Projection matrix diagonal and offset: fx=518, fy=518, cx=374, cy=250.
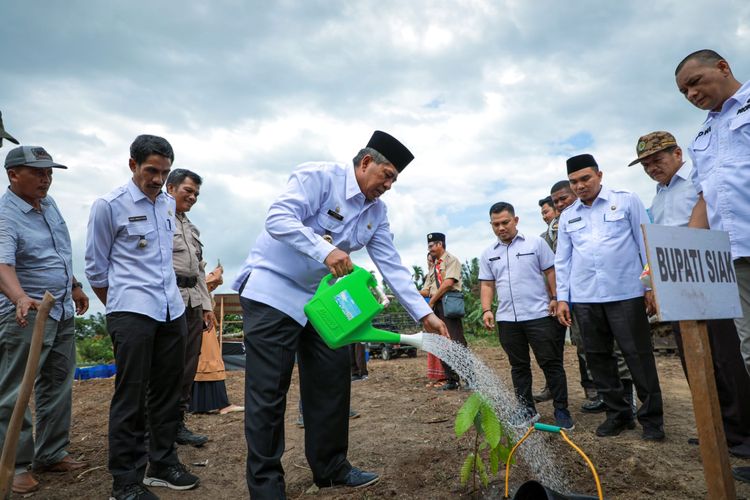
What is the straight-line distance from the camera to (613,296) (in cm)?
390

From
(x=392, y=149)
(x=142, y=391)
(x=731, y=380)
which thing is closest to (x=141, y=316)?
(x=142, y=391)

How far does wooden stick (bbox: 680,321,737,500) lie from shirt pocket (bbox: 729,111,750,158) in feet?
4.00

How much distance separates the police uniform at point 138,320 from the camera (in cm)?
296

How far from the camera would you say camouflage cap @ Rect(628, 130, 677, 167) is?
394 cm

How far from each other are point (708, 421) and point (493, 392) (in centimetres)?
118

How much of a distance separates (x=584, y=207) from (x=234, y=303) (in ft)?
24.3

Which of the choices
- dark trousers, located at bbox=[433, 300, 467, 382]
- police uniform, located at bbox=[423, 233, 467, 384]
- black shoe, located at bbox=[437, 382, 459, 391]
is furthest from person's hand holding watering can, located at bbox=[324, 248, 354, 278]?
black shoe, located at bbox=[437, 382, 459, 391]

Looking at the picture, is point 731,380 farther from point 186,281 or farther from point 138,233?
point 186,281

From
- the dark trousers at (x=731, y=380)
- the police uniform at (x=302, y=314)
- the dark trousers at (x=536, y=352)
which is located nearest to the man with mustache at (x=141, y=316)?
the police uniform at (x=302, y=314)

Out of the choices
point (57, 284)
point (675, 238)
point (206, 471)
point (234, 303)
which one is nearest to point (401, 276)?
point (675, 238)

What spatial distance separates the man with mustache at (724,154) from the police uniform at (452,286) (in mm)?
3980

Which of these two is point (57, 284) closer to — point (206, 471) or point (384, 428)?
point (206, 471)

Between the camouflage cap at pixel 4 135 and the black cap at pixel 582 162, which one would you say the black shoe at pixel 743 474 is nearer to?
the black cap at pixel 582 162

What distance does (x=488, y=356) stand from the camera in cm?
1060
